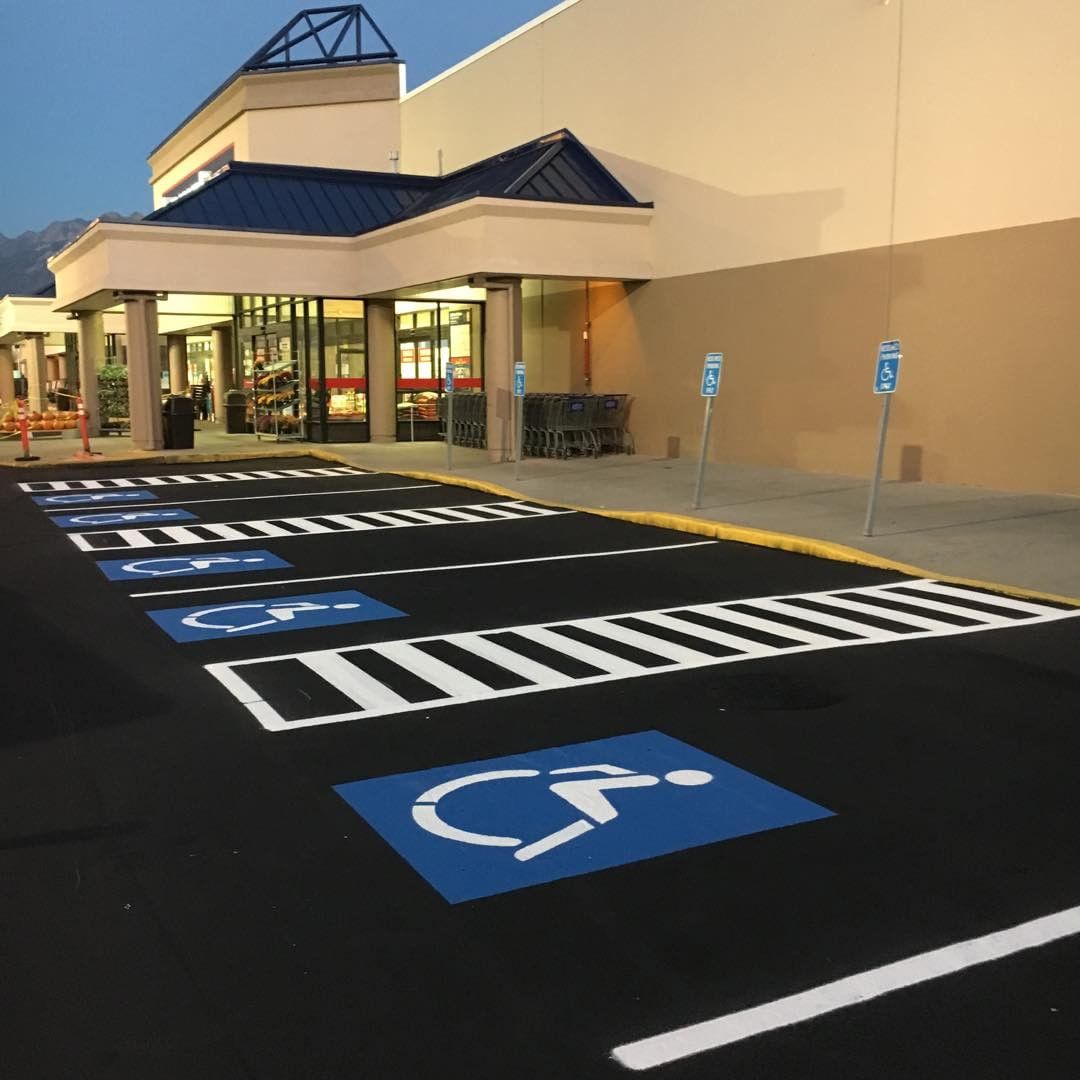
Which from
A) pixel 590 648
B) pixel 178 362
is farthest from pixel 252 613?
pixel 178 362

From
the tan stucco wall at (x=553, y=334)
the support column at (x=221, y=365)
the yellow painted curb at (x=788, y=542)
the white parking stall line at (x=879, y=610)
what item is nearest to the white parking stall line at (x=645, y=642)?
the white parking stall line at (x=879, y=610)

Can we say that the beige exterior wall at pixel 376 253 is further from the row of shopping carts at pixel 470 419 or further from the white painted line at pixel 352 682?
the white painted line at pixel 352 682

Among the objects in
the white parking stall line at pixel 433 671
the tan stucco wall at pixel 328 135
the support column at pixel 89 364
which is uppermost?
the tan stucco wall at pixel 328 135

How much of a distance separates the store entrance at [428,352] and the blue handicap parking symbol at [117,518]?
11.8m

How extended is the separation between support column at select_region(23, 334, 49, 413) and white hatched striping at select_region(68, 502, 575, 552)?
2865 centimetres

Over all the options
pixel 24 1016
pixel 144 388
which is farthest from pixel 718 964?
pixel 144 388

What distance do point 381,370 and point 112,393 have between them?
35.2ft

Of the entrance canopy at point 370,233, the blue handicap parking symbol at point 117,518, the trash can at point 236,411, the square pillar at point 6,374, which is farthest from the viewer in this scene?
the square pillar at point 6,374

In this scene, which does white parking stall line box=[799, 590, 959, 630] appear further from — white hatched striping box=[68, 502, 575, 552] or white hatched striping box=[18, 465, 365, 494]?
white hatched striping box=[18, 465, 365, 494]

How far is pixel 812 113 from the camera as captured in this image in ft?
57.9

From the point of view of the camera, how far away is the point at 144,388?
23.1 meters

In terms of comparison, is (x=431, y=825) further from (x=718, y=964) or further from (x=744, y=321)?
(x=744, y=321)

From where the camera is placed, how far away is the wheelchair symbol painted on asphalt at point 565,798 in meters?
4.39

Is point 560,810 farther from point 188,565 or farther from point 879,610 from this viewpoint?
point 188,565
